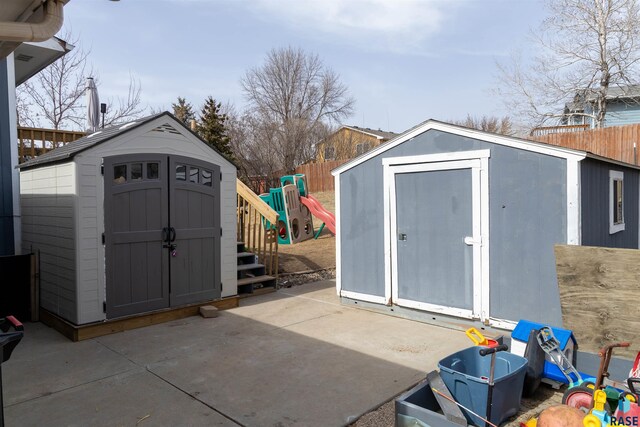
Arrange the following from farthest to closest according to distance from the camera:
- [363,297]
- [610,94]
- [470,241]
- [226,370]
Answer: [610,94]
[363,297]
[470,241]
[226,370]

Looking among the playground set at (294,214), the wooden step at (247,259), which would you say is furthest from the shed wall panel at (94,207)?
the playground set at (294,214)

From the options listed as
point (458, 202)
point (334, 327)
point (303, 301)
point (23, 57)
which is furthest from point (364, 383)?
point (23, 57)

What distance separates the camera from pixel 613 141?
12070 mm

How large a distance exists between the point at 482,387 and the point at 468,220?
251cm

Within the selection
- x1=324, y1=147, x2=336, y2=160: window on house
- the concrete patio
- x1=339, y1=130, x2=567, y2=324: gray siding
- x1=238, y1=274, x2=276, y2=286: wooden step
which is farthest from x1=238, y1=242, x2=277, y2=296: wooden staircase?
x1=324, y1=147, x2=336, y2=160: window on house

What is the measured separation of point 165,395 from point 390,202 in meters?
3.50

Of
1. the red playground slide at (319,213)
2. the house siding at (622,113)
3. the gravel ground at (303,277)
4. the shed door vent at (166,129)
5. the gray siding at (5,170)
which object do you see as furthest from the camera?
the house siding at (622,113)

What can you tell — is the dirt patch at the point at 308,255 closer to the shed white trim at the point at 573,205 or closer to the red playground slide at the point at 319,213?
the red playground slide at the point at 319,213

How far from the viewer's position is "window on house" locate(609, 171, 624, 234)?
17.9 ft

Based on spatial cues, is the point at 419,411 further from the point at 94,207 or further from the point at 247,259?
the point at 247,259

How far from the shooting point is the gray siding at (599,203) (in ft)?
14.6

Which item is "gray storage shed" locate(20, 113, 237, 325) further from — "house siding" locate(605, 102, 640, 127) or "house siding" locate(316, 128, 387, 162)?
"house siding" locate(316, 128, 387, 162)

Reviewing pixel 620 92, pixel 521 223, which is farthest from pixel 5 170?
pixel 620 92

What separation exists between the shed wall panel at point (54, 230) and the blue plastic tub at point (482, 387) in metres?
4.12
